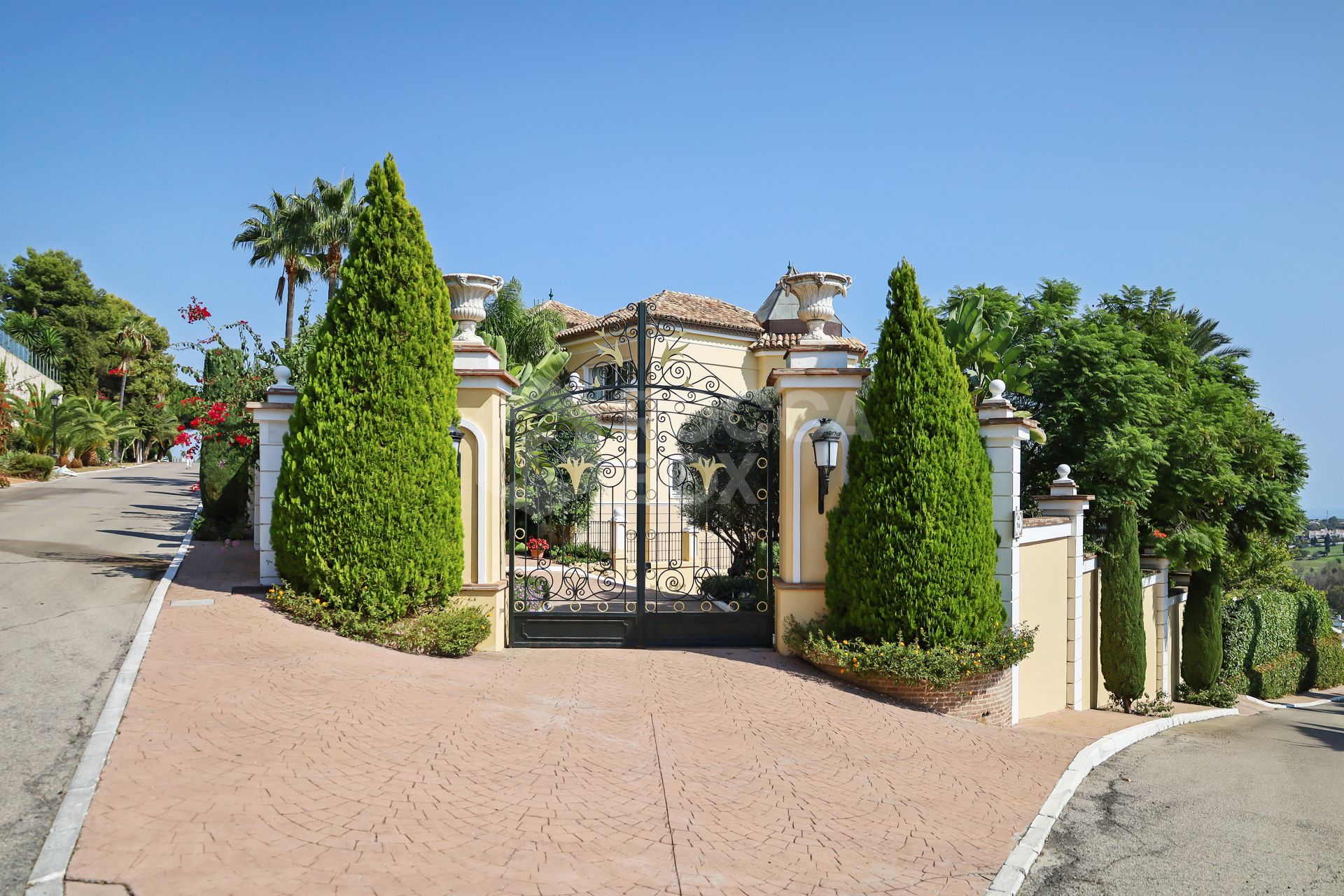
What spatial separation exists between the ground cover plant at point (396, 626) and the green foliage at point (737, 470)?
3.60 meters

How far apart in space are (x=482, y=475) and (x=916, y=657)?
5365 millimetres

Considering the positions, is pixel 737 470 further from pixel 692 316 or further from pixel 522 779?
pixel 692 316

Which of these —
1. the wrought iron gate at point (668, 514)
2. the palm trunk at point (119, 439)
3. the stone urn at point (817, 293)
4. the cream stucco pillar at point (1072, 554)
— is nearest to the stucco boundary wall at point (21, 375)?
the palm trunk at point (119, 439)

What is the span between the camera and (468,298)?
10344 millimetres

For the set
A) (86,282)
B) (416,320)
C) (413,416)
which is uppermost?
(86,282)

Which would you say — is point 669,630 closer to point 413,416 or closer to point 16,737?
point 413,416

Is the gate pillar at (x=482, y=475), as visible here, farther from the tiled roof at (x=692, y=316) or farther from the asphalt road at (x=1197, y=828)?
the tiled roof at (x=692, y=316)

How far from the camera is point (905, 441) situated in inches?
356

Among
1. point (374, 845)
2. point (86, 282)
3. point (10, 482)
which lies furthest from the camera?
point (86, 282)

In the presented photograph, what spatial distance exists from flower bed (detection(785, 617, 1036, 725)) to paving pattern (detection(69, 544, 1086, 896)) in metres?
0.27

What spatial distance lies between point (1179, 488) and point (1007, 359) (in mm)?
5049

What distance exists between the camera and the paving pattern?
447cm

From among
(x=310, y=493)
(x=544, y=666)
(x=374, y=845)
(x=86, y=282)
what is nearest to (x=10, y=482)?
(x=310, y=493)

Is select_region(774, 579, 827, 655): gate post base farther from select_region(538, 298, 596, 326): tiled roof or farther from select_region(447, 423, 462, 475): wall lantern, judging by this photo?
select_region(538, 298, 596, 326): tiled roof
